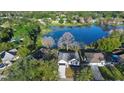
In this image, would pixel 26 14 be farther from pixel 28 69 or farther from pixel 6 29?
pixel 28 69

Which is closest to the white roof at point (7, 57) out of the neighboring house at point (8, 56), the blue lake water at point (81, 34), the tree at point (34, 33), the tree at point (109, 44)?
the neighboring house at point (8, 56)

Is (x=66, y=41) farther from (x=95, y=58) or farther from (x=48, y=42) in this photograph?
(x=95, y=58)

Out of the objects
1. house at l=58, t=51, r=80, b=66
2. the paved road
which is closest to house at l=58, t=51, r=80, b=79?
house at l=58, t=51, r=80, b=66

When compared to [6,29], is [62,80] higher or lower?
lower

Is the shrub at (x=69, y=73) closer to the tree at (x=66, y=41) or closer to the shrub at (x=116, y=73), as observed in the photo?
the tree at (x=66, y=41)

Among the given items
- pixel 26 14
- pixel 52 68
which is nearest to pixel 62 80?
pixel 52 68

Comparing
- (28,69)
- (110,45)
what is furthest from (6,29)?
(110,45)
